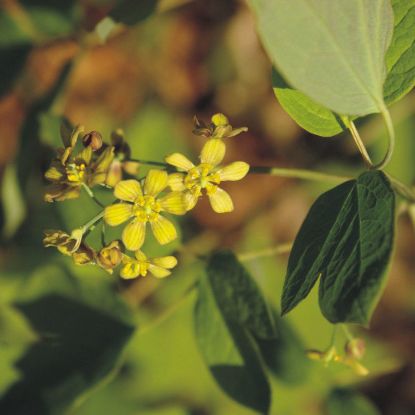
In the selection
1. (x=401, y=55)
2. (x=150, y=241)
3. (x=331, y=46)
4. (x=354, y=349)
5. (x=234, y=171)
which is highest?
(x=331, y=46)

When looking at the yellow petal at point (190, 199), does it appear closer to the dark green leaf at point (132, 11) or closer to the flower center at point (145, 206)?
the flower center at point (145, 206)

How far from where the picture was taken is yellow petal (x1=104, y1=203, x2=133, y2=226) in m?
1.79

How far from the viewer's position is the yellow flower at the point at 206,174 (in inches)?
72.4

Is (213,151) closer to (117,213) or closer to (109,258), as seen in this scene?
(117,213)

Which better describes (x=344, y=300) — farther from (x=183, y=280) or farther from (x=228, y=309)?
(x=183, y=280)

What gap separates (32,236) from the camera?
323 centimetres

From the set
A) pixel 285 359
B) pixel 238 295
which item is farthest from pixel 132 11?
pixel 285 359

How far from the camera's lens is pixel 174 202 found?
1.85 meters

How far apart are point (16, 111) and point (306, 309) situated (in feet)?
8.22

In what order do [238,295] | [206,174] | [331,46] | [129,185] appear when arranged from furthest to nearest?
[238,295] < [206,174] < [129,185] < [331,46]

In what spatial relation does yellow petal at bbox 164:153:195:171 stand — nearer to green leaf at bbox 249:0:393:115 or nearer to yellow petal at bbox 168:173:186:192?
yellow petal at bbox 168:173:186:192

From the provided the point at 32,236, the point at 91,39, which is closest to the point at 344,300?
the point at 91,39

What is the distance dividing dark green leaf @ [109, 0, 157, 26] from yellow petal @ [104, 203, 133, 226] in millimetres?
754

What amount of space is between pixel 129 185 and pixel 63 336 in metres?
1.01
